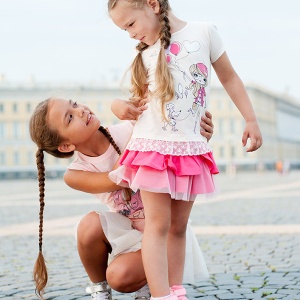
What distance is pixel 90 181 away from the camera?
120 inches

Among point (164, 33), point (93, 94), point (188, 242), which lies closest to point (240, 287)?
Result: point (188, 242)

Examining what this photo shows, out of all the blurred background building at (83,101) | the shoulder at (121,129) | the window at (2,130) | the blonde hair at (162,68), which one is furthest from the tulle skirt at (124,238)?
the window at (2,130)

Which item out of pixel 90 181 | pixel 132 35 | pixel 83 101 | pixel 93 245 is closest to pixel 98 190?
pixel 90 181

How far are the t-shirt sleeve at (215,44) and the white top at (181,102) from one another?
2 centimetres

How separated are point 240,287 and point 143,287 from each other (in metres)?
0.87

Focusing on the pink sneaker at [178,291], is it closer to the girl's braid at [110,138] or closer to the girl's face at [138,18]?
the girl's braid at [110,138]

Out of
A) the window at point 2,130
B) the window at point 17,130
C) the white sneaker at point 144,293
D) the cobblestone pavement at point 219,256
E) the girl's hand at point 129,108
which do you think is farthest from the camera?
the window at point 2,130

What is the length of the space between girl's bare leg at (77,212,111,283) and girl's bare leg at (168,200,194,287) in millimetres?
346

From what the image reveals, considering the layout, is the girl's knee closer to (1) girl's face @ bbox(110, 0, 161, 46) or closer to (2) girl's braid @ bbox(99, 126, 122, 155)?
(2) girl's braid @ bbox(99, 126, 122, 155)

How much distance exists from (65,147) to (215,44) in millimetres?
751

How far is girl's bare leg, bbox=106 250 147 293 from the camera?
305cm

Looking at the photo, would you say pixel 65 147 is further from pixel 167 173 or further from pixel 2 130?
pixel 2 130

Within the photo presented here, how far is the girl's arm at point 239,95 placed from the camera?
9.53 feet

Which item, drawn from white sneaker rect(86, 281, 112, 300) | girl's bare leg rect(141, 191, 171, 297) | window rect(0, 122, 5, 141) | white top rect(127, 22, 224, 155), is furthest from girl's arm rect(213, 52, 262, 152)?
window rect(0, 122, 5, 141)
